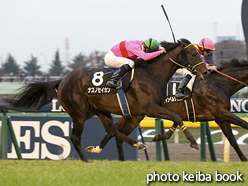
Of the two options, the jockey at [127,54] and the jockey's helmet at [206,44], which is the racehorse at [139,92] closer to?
the jockey at [127,54]

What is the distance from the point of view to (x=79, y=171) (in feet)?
14.5

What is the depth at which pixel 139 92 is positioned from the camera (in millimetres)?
5387

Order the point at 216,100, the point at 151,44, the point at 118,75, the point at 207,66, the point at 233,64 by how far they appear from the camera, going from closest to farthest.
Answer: the point at 118,75 → the point at 151,44 → the point at 216,100 → the point at 207,66 → the point at 233,64

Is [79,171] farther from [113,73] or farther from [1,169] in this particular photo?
[113,73]

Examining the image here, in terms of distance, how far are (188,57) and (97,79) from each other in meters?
1.28

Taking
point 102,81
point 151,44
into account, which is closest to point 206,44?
point 151,44

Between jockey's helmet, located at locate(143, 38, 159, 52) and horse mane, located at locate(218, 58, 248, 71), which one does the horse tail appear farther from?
horse mane, located at locate(218, 58, 248, 71)

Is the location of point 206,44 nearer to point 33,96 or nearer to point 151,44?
point 151,44

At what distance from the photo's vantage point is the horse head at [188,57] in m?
5.18

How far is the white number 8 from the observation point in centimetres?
563

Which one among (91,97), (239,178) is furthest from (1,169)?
(239,178)

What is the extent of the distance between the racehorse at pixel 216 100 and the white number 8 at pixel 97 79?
901 millimetres

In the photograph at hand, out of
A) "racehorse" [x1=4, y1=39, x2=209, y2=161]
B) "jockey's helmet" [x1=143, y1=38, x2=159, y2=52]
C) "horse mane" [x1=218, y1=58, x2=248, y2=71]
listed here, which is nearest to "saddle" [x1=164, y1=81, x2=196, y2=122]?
"horse mane" [x1=218, y1=58, x2=248, y2=71]

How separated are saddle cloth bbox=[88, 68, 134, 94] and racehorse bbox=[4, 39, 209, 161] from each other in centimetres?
5
